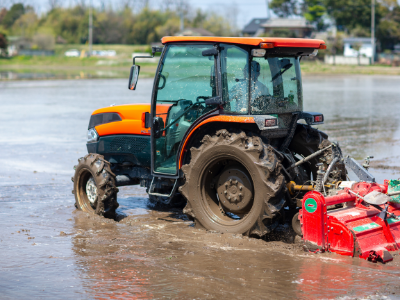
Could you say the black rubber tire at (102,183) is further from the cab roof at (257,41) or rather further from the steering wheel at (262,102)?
the steering wheel at (262,102)

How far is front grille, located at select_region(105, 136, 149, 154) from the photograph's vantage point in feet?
23.7

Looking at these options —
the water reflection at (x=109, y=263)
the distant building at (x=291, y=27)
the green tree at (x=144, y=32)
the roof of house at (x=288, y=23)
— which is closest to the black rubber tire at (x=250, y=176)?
the water reflection at (x=109, y=263)

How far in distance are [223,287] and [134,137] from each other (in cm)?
312

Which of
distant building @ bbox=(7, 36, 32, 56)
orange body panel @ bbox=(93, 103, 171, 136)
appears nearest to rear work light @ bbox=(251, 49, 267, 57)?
orange body panel @ bbox=(93, 103, 171, 136)

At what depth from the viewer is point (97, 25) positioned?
106125 mm

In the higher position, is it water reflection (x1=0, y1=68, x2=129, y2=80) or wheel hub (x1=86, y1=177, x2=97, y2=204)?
water reflection (x1=0, y1=68, x2=129, y2=80)

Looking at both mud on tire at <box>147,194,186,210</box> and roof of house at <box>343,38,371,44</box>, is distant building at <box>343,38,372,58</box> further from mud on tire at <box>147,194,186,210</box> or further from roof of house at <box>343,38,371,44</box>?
mud on tire at <box>147,194,186,210</box>

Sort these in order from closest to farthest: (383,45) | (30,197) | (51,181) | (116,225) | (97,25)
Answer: (116,225), (30,197), (51,181), (383,45), (97,25)

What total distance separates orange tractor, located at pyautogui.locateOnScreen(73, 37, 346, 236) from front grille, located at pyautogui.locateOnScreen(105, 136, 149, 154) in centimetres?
2

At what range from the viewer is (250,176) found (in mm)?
5941

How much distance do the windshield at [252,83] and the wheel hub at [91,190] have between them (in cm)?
235

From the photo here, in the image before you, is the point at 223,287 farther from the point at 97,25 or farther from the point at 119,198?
the point at 97,25

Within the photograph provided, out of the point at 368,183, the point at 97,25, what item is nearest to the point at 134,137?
the point at 368,183

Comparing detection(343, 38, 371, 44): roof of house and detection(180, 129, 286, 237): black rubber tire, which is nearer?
detection(180, 129, 286, 237): black rubber tire
